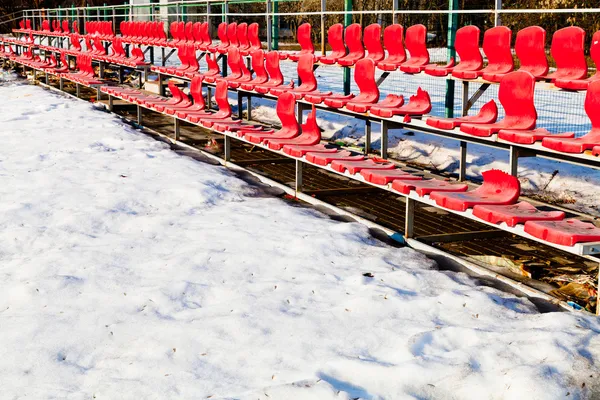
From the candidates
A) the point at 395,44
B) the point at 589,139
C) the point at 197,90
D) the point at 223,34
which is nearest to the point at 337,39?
the point at 395,44

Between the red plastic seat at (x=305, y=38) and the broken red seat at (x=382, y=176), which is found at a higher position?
the red plastic seat at (x=305, y=38)

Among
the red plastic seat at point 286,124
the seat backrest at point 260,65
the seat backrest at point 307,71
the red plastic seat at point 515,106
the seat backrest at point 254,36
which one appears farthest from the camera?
the seat backrest at point 254,36

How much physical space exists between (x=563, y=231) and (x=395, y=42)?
4.48m

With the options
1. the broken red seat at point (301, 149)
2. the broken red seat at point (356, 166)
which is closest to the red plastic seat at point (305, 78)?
the broken red seat at point (301, 149)

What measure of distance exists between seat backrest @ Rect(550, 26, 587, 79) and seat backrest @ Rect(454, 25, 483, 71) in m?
1.03

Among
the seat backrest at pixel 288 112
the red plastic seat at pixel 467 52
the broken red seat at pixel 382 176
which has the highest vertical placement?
the red plastic seat at pixel 467 52

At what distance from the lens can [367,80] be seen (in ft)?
24.7

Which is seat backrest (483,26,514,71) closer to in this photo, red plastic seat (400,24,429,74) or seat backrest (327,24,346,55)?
red plastic seat (400,24,429,74)

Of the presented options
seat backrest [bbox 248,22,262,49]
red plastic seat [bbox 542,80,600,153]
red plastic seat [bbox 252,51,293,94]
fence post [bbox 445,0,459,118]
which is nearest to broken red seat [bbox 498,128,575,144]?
red plastic seat [bbox 542,80,600,153]

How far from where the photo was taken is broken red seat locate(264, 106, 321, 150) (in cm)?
705

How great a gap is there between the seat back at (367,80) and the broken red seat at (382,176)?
70.3 inches

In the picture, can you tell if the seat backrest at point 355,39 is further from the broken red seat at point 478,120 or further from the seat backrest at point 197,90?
the broken red seat at point 478,120

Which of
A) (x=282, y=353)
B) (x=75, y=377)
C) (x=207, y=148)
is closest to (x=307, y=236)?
(x=282, y=353)

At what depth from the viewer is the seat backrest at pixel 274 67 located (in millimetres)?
9172
